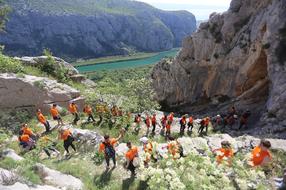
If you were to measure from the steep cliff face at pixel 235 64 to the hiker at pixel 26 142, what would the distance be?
21.9 m

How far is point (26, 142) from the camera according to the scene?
22531 mm

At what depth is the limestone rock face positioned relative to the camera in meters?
32.5

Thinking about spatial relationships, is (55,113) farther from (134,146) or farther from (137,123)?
(134,146)

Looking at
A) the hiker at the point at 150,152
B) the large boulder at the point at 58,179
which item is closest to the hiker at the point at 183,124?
the hiker at the point at 150,152

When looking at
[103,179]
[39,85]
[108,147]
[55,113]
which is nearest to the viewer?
[103,179]

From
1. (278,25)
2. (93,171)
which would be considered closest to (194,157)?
(93,171)

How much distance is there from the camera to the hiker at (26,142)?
22422 mm

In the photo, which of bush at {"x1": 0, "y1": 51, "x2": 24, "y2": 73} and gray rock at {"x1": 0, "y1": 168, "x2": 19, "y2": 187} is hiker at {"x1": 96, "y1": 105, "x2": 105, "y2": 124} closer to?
bush at {"x1": 0, "y1": 51, "x2": 24, "y2": 73}

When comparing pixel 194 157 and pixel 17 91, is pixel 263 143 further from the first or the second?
pixel 17 91

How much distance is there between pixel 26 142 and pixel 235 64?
29.4 metres

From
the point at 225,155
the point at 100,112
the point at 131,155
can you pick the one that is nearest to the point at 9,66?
the point at 100,112

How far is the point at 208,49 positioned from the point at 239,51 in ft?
22.0

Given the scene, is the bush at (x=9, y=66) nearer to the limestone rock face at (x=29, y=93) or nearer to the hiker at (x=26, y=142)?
the limestone rock face at (x=29, y=93)

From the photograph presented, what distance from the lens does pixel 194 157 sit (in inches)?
548
